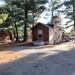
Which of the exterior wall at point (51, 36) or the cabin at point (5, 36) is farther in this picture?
the cabin at point (5, 36)

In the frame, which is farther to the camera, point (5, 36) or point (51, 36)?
point (5, 36)

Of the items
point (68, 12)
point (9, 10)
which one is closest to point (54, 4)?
point (68, 12)

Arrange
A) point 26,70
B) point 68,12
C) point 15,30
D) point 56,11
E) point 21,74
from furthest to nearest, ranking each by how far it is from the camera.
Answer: point 56,11, point 68,12, point 15,30, point 26,70, point 21,74

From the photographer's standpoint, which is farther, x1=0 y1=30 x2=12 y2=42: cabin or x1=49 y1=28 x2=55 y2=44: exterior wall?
x1=0 y1=30 x2=12 y2=42: cabin

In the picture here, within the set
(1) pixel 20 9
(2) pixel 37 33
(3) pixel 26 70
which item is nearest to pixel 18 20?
(1) pixel 20 9

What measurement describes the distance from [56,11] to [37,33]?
48.6ft

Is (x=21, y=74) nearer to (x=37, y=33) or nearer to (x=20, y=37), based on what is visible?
(x=37, y=33)

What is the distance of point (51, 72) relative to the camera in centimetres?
866

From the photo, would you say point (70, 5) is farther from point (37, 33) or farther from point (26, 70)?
point (26, 70)

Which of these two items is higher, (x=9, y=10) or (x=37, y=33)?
(x=9, y=10)

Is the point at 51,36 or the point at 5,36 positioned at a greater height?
the point at 51,36

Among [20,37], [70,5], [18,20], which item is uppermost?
[70,5]

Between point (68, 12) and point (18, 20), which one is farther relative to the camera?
point (68, 12)

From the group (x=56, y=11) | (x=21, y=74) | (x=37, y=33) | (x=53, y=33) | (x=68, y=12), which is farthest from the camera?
(x=56, y=11)
